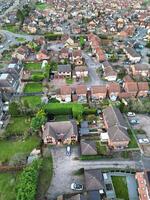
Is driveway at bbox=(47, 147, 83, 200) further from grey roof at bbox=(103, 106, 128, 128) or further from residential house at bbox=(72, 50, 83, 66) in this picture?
residential house at bbox=(72, 50, 83, 66)

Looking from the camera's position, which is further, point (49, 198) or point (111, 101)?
point (111, 101)

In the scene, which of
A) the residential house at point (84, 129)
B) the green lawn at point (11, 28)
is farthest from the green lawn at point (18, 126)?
the green lawn at point (11, 28)

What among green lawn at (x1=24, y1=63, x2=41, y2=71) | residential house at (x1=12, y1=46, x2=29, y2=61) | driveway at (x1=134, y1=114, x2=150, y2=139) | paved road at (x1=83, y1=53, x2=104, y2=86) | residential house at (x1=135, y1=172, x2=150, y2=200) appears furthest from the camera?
residential house at (x1=12, y1=46, x2=29, y2=61)

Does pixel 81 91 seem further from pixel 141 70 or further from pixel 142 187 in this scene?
pixel 142 187

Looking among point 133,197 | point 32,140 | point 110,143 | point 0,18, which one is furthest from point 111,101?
point 0,18

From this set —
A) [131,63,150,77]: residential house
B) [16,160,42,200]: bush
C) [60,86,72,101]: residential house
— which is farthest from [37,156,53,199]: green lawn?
[131,63,150,77]: residential house

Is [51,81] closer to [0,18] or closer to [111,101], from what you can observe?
[111,101]

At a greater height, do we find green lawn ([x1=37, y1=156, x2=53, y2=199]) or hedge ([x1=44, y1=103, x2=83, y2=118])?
hedge ([x1=44, y1=103, x2=83, y2=118])
